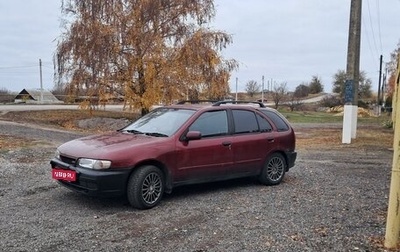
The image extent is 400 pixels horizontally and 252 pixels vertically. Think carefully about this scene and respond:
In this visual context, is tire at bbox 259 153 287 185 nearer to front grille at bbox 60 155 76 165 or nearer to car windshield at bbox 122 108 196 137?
car windshield at bbox 122 108 196 137

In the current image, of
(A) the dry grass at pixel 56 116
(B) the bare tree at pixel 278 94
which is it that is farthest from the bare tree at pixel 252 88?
(A) the dry grass at pixel 56 116

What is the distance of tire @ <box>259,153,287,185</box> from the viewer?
7.95 meters

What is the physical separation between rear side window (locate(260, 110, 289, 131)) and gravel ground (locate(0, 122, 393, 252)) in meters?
1.12

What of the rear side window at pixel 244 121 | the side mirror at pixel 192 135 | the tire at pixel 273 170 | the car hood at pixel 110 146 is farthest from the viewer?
the tire at pixel 273 170

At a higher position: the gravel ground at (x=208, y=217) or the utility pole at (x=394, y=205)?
the utility pole at (x=394, y=205)

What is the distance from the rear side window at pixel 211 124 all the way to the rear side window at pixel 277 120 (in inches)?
44.5

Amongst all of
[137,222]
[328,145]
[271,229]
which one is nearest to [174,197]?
[137,222]

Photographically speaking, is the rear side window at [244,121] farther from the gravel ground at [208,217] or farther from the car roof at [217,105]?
the gravel ground at [208,217]

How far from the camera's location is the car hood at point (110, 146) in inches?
234

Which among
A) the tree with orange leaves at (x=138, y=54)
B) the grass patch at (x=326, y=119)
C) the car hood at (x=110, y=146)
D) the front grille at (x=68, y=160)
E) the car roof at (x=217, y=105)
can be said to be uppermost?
the tree with orange leaves at (x=138, y=54)

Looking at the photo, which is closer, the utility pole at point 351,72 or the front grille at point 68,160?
the front grille at point 68,160

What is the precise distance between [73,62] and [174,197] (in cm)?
1744

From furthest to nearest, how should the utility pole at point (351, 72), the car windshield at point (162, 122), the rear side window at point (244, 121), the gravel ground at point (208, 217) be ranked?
the utility pole at point (351, 72) < the rear side window at point (244, 121) < the car windshield at point (162, 122) < the gravel ground at point (208, 217)

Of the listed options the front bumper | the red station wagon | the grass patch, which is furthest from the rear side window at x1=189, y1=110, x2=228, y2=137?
the grass patch
